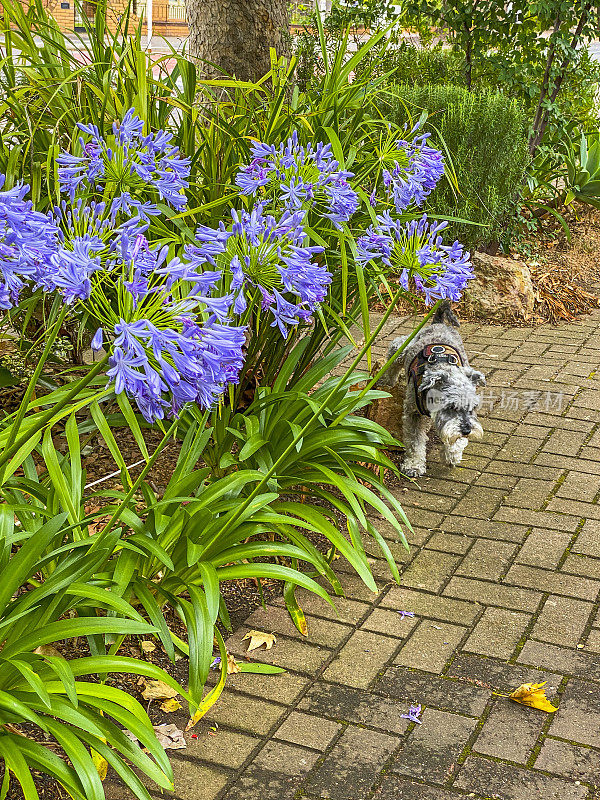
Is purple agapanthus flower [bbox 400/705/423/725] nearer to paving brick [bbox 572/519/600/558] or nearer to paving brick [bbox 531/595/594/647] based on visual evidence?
paving brick [bbox 531/595/594/647]

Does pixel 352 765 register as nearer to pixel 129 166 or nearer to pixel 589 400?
pixel 129 166

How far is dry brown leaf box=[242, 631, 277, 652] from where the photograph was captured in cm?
311

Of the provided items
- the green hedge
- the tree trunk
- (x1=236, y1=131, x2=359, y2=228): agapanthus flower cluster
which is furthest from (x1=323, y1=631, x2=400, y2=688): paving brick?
the green hedge

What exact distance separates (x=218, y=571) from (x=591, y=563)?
169 cm

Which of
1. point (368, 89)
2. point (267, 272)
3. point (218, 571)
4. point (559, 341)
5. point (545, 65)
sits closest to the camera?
point (267, 272)

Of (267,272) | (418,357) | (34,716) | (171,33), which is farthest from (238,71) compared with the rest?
(171,33)

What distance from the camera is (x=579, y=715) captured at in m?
2.79

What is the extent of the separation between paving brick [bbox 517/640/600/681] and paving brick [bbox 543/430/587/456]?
1724 mm

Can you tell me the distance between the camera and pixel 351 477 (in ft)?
10.8

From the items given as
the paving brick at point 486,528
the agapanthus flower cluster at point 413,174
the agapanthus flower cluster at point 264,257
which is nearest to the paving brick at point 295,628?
the paving brick at point 486,528

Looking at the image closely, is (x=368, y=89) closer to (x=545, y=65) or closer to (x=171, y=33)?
(x=545, y=65)

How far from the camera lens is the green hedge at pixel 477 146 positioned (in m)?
7.01

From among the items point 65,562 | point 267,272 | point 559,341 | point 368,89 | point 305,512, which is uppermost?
point 368,89

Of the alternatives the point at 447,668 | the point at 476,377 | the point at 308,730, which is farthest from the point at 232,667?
the point at 476,377
